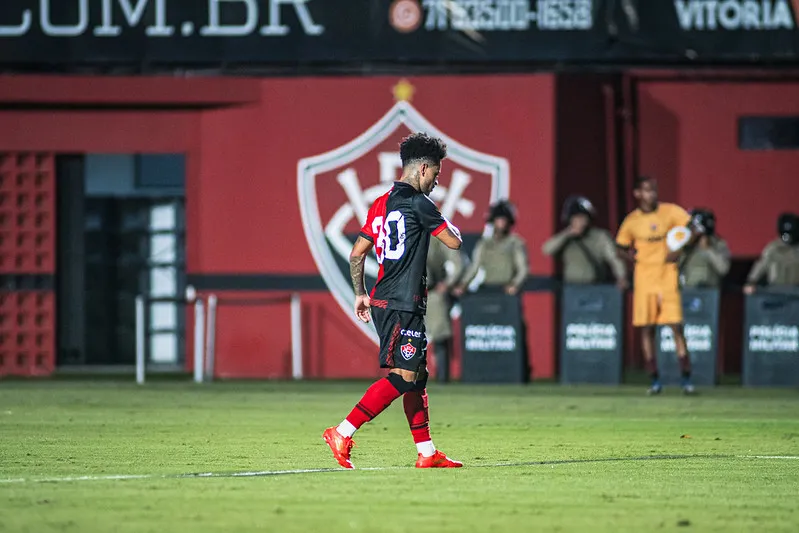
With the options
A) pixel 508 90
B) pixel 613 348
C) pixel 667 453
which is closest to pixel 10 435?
pixel 667 453

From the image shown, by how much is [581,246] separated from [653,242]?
257 cm

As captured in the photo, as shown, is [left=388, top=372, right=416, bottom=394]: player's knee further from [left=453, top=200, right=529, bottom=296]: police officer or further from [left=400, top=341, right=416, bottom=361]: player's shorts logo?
[left=453, top=200, right=529, bottom=296]: police officer

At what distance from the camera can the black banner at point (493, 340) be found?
20531 millimetres

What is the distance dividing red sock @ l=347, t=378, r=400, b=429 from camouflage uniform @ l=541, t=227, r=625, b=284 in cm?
1064

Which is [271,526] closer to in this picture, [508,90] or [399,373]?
[399,373]

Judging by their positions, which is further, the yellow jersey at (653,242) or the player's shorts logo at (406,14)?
the player's shorts logo at (406,14)

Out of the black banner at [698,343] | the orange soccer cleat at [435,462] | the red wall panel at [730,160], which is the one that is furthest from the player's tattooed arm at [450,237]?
the red wall panel at [730,160]

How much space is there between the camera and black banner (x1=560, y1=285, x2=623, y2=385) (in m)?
20.2

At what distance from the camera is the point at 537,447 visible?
1166 cm

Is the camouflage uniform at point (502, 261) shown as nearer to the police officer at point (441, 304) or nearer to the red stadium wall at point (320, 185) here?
the police officer at point (441, 304)

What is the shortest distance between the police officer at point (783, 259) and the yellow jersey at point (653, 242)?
2881 millimetres

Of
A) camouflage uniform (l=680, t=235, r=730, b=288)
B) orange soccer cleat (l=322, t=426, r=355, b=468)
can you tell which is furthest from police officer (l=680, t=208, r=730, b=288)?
orange soccer cleat (l=322, t=426, r=355, b=468)

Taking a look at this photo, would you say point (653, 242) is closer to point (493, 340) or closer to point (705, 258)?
point (705, 258)

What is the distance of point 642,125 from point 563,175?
1356 millimetres
